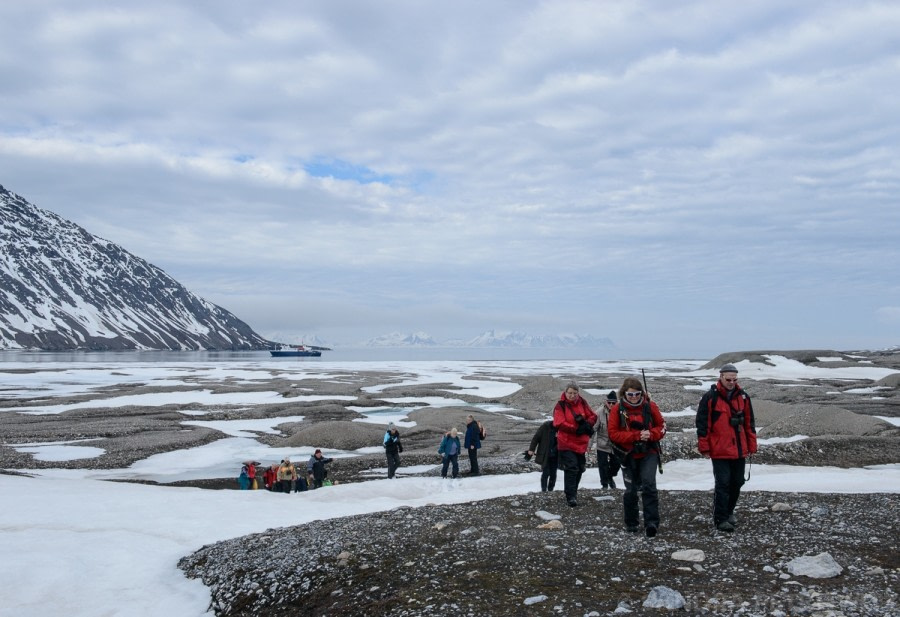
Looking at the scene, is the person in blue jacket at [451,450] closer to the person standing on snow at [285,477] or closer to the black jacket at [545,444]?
the person standing on snow at [285,477]

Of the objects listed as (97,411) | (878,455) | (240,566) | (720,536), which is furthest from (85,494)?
(97,411)

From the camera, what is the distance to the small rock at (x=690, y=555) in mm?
8750

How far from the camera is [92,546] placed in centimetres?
1263

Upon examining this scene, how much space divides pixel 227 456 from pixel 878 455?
27229mm

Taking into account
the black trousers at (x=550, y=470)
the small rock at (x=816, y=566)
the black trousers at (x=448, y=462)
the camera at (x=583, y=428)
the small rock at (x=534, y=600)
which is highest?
the camera at (x=583, y=428)

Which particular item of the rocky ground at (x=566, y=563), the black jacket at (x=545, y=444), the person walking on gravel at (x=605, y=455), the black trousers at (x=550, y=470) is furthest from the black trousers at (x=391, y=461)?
the rocky ground at (x=566, y=563)

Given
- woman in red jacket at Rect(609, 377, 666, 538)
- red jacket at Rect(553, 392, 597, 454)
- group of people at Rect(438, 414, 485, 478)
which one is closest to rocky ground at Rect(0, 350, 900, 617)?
woman in red jacket at Rect(609, 377, 666, 538)

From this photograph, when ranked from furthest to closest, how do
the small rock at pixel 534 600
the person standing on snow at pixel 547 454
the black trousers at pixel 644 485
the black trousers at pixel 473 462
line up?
the black trousers at pixel 473 462
the person standing on snow at pixel 547 454
the black trousers at pixel 644 485
the small rock at pixel 534 600

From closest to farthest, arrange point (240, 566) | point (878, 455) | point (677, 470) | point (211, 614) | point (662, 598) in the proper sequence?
point (662, 598), point (211, 614), point (240, 566), point (677, 470), point (878, 455)

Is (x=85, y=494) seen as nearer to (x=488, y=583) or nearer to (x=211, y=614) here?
(x=211, y=614)

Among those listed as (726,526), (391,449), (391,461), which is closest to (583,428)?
(726,526)

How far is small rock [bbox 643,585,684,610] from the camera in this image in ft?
23.9

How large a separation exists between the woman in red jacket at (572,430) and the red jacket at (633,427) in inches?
92.0

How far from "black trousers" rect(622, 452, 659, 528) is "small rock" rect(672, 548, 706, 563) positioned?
3.54 ft
